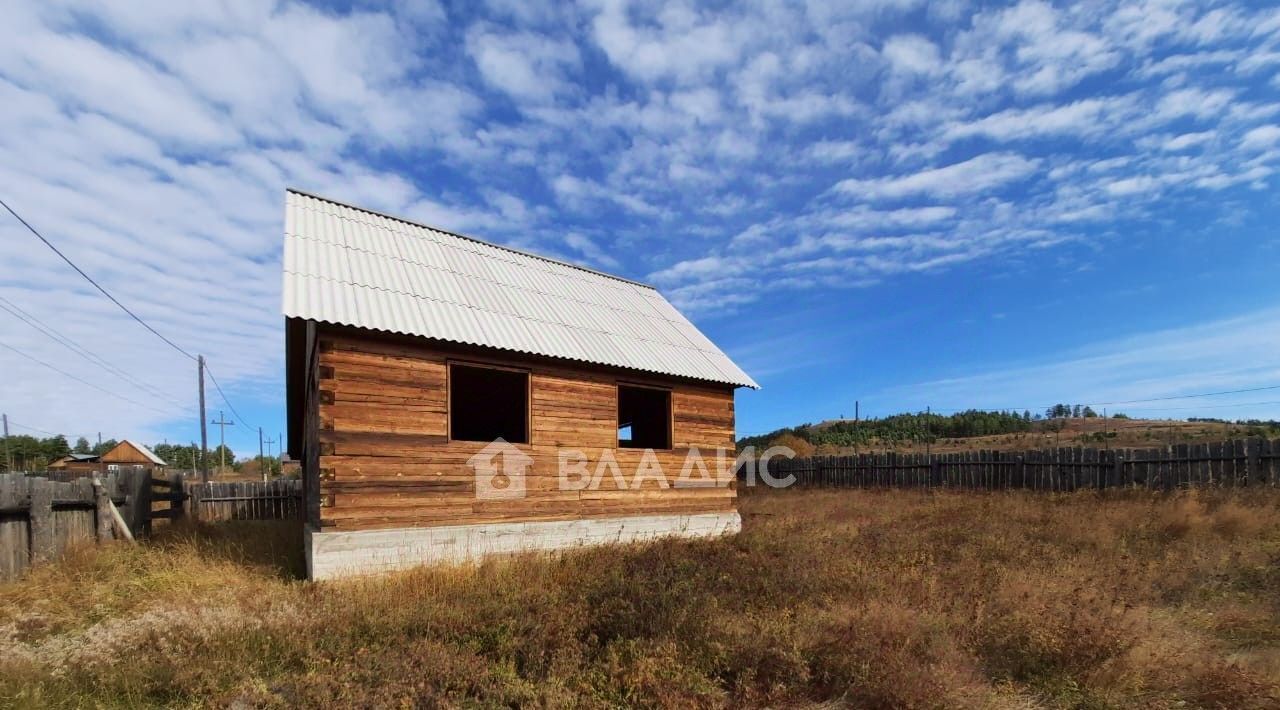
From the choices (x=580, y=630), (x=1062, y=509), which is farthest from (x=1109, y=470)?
(x=580, y=630)

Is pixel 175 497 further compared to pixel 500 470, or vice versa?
pixel 175 497

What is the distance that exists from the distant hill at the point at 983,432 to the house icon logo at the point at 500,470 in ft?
104

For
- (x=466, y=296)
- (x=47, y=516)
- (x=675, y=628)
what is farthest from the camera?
(x=466, y=296)

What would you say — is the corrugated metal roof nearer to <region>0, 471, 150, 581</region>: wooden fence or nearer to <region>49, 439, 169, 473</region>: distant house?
<region>0, 471, 150, 581</region>: wooden fence

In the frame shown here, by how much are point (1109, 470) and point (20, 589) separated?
67.2 feet

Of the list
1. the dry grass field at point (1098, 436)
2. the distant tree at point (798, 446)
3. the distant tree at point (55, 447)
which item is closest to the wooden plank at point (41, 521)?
the dry grass field at point (1098, 436)

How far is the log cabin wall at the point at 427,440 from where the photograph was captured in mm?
8562

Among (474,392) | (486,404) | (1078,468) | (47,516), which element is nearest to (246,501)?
(486,404)

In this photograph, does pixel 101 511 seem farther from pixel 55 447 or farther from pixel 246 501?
pixel 55 447

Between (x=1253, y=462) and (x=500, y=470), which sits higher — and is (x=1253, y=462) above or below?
below

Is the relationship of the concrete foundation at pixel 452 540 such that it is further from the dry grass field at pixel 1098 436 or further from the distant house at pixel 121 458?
the distant house at pixel 121 458

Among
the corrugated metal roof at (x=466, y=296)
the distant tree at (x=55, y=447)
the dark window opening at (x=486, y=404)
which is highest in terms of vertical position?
the corrugated metal roof at (x=466, y=296)

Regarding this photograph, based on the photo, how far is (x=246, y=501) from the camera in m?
18.6

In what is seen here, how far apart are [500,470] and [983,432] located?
5565 cm
